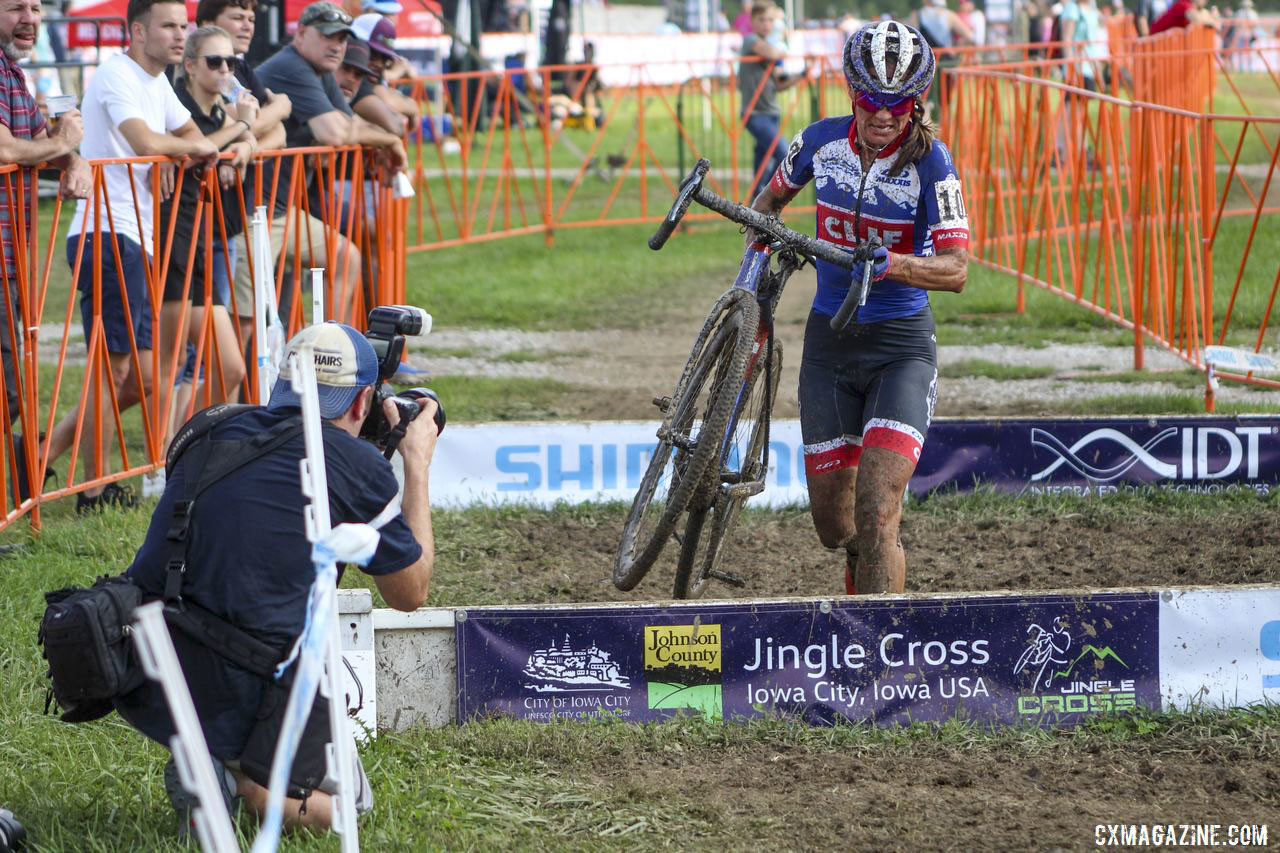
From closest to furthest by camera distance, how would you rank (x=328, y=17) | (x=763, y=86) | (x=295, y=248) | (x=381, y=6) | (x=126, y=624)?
(x=126, y=624) → (x=295, y=248) → (x=328, y=17) → (x=381, y=6) → (x=763, y=86)

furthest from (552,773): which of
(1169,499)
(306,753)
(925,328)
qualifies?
(1169,499)

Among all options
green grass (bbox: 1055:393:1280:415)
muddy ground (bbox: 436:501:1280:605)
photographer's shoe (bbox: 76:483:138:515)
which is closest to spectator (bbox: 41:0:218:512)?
photographer's shoe (bbox: 76:483:138:515)

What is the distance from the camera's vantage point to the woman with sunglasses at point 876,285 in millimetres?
5121

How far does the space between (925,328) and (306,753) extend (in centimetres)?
277

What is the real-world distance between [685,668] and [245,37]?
492cm

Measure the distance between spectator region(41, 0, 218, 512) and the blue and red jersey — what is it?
3079 mm

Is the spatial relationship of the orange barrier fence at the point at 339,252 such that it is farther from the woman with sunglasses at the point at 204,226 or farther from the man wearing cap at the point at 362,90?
the man wearing cap at the point at 362,90

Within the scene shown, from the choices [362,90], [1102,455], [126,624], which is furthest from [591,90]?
[126,624]

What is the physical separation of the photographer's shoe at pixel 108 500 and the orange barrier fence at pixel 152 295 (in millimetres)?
102

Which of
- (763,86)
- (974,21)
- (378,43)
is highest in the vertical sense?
(974,21)

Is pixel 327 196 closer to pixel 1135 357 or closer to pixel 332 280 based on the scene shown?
pixel 332 280

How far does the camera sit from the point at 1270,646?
4.96 metres

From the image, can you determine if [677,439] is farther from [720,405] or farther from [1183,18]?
[1183,18]

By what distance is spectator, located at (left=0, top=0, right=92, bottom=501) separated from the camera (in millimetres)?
6238
